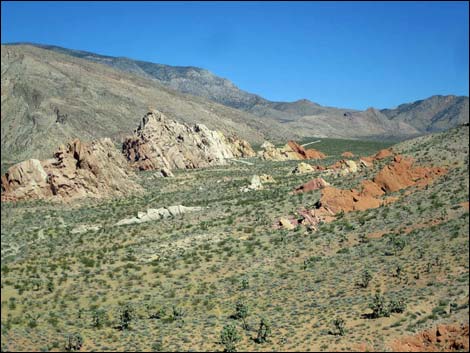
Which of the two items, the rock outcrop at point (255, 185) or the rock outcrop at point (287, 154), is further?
the rock outcrop at point (287, 154)

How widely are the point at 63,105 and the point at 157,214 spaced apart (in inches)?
3653

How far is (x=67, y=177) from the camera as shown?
60.0 meters

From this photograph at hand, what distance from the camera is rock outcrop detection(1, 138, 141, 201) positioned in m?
58.5

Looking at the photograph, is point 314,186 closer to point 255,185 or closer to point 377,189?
point 377,189

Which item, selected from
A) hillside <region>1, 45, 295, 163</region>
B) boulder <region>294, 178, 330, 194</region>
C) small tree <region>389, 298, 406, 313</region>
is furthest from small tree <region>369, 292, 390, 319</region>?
hillside <region>1, 45, 295, 163</region>

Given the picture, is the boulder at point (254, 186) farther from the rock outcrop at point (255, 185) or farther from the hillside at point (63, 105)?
the hillside at point (63, 105)

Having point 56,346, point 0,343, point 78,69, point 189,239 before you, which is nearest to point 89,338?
point 56,346

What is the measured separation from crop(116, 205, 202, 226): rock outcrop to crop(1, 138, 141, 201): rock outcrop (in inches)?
478

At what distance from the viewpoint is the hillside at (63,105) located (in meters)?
114

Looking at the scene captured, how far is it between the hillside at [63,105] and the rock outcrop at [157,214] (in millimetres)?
52483

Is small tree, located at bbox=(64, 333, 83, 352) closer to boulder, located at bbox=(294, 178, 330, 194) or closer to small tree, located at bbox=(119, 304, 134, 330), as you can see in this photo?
small tree, located at bbox=(119, 304, 134, 330)

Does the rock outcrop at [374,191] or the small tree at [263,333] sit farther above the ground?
the rock outcrop at [374,191]

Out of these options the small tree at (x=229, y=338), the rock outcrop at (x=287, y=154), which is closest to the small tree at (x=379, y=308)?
the small tree at (x=229, y=338)

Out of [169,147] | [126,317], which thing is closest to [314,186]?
[126,317]
